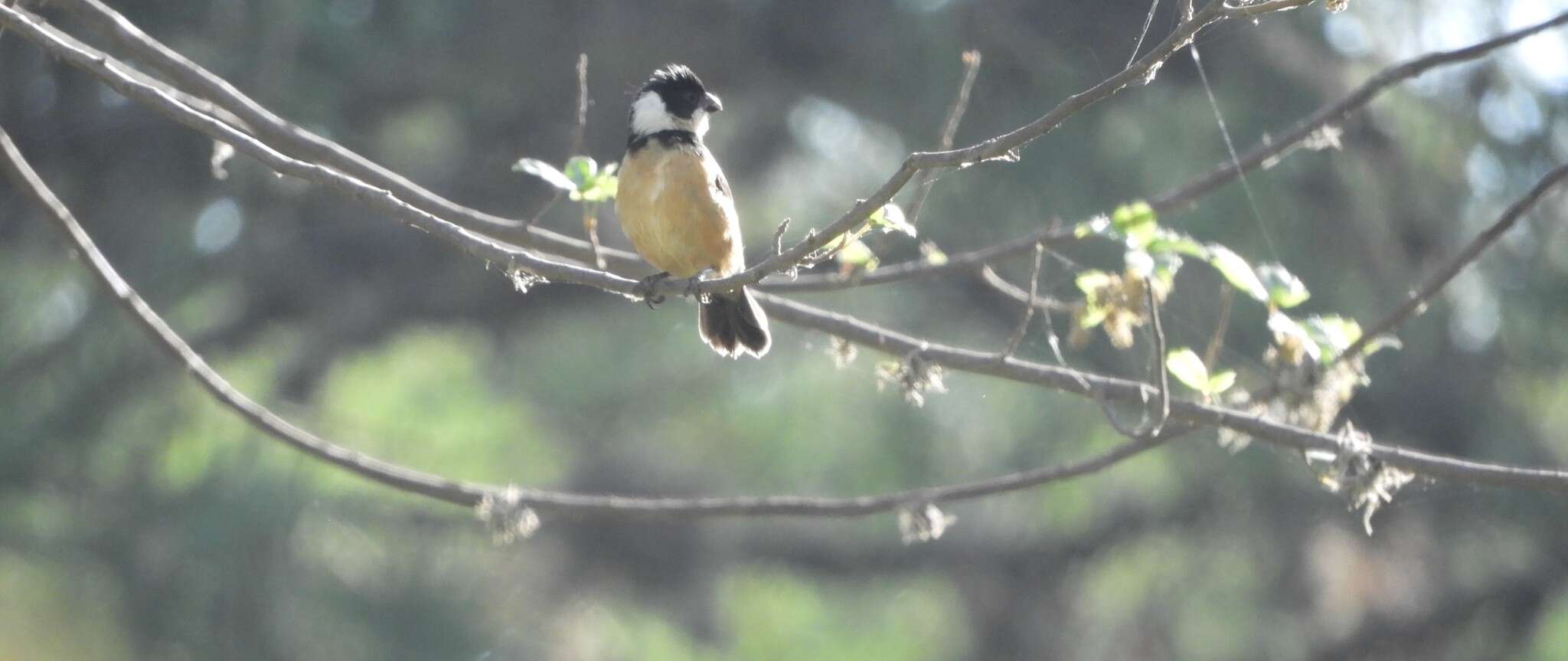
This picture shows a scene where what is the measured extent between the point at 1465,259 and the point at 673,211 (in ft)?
5.48

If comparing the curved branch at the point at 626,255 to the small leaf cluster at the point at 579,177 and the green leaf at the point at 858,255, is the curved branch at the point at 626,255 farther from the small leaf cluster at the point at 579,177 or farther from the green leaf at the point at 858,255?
the green leaf at the point at 858,255

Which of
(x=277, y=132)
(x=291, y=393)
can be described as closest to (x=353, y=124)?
(x=291, y=393)

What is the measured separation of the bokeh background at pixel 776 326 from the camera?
19.1ft

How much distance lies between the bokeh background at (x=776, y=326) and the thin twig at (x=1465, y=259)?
1.87 metres

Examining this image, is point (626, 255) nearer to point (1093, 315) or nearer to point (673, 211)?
point (673, 211)

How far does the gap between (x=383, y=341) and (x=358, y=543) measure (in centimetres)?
118

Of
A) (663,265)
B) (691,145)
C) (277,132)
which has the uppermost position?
→ (691,145)

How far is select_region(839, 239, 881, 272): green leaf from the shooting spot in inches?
110

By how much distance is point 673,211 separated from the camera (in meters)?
3.38

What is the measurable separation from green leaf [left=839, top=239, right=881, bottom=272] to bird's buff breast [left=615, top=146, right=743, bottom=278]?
55cm

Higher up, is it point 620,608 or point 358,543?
point 620,608

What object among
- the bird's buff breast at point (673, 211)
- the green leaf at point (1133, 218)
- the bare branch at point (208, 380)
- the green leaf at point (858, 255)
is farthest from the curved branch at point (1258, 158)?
the bare branch at point (208, 380)

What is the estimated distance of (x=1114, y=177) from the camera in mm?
6094

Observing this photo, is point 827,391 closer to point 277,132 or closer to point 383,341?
point 383,341
